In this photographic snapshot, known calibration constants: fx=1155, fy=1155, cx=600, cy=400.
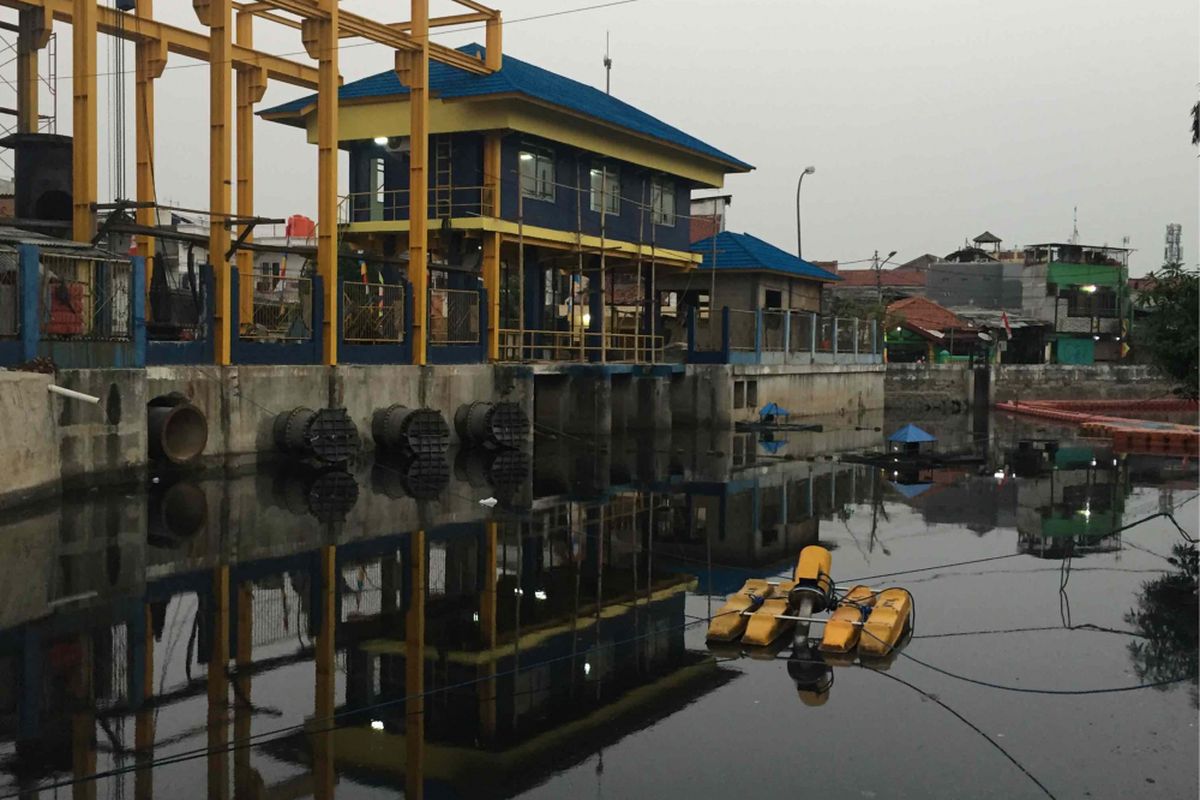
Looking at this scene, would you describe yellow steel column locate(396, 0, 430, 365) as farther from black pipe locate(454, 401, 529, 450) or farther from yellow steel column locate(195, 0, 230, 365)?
yellow steel column locate(195, 0, 230, 365)

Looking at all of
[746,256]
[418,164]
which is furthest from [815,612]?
[746,256]

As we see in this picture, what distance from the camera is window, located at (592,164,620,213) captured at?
35.5 metres

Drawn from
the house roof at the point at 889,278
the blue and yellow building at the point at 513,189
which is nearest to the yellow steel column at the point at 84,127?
the blue and yellow building at the point at 513,189

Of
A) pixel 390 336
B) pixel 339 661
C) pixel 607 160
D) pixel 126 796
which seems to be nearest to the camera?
pixel 126 796

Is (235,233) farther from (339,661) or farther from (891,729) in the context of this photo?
(891,729)

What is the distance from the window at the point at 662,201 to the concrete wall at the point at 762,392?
17.0ft

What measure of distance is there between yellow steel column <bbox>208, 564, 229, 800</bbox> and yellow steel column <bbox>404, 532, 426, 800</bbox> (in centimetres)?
117

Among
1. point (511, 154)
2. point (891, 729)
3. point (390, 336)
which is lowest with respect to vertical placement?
point (891, 729)

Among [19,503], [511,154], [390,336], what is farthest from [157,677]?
[511,154]

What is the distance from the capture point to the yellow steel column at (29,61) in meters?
26.3

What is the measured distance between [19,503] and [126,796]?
11.2m

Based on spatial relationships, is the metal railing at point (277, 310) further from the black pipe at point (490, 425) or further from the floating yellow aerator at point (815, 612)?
the floating yellow aerator at point (815, 612)

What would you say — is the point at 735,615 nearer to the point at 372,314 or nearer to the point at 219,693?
the point at 219,693

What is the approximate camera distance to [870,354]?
51094 mm
